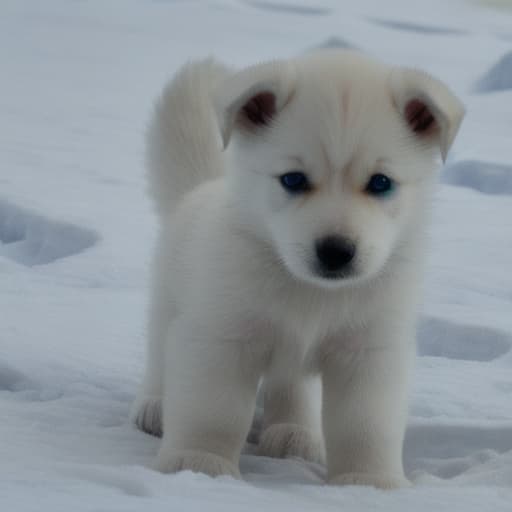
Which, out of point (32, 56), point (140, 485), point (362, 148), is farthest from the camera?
point (32, 56)

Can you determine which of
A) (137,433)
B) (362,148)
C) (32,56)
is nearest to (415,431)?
(137,433)

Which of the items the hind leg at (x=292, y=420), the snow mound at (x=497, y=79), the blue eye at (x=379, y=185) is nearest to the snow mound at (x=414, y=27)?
the snow mound at (x=497, y=79)

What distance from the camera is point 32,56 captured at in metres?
10.5

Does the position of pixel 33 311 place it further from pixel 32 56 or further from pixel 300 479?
pixel 32 56

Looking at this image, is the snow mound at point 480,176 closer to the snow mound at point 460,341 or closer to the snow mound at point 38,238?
the snow mound at point 38,238

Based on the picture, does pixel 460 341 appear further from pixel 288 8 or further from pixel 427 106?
pixel 288 8

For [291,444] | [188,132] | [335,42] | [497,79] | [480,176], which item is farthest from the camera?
[335,42]

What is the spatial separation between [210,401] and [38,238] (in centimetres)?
267

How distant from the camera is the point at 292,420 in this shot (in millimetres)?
3273

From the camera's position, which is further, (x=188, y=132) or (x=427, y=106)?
(x=188, y=132)

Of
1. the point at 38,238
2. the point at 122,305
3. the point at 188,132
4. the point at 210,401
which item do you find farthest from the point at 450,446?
the point at 38,238

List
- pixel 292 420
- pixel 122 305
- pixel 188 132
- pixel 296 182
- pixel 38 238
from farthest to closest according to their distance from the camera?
1. pixel 38 238
2. pixel 122 305
3. pixel 188 132
4. pixel 292 420
5. pixel 296 182

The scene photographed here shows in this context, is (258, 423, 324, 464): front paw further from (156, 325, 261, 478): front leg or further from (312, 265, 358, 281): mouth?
(312, 265, 358, 281): mouth

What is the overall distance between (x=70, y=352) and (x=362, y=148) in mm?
1477
